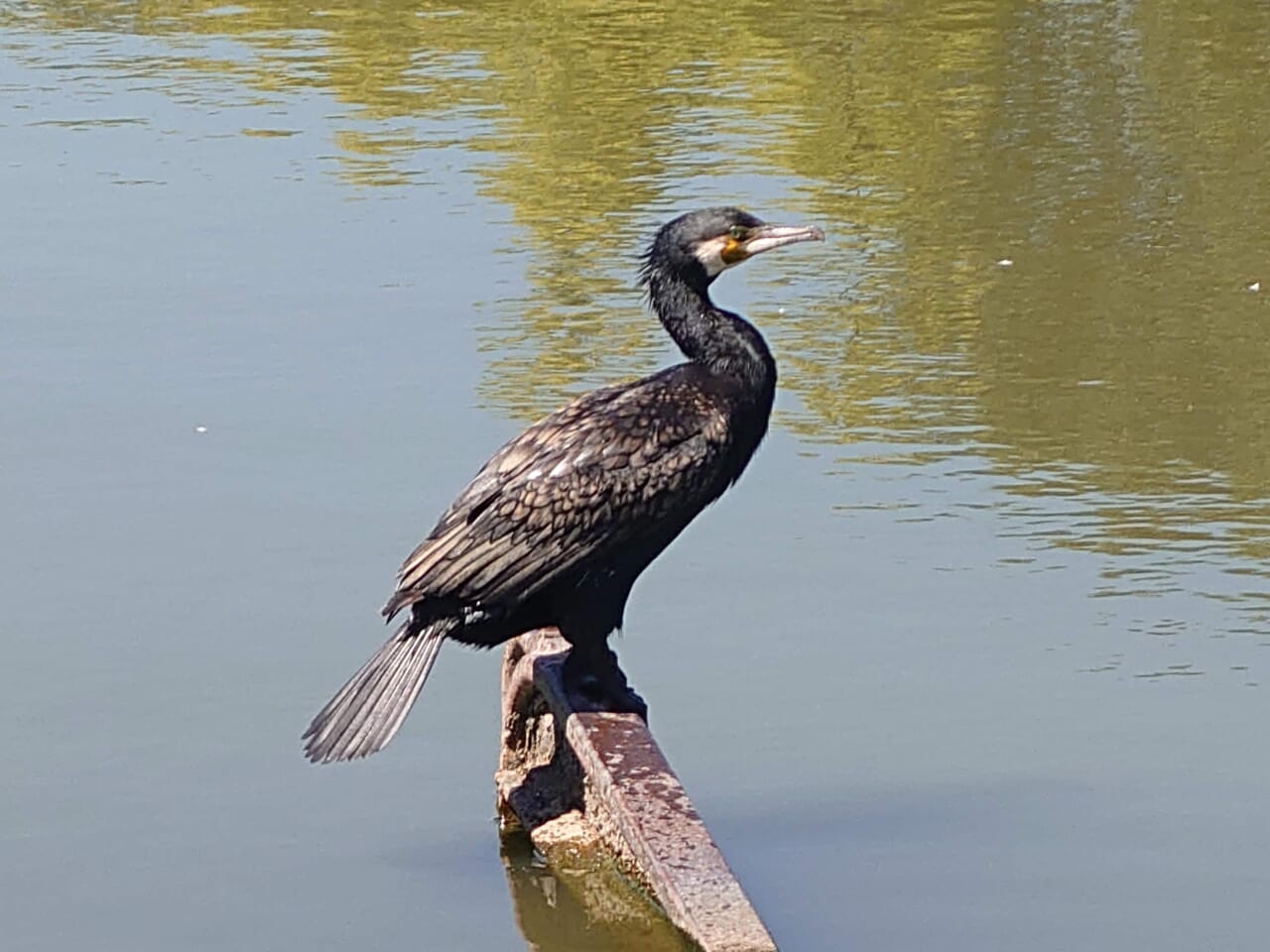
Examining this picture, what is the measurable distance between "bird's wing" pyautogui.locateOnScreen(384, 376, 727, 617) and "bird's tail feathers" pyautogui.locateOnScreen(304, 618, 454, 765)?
8cm

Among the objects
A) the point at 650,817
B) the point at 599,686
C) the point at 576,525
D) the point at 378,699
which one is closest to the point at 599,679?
the point at 599,686

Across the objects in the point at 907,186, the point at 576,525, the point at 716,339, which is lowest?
the point at 907,186

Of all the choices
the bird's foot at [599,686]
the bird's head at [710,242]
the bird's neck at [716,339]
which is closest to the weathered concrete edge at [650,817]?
the bird's foot at [599,686]

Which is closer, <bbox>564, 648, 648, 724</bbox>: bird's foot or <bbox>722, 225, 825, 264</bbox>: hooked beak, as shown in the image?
<bbox>564, 648, 648, 724</bbox>: bird's foot

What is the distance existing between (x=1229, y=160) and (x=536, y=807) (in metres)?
6.17

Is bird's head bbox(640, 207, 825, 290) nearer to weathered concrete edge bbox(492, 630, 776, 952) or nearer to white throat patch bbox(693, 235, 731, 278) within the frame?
white throat patch bbox(693, 235, 731, 278)

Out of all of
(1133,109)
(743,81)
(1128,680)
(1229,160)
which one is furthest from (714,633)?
(743,81)

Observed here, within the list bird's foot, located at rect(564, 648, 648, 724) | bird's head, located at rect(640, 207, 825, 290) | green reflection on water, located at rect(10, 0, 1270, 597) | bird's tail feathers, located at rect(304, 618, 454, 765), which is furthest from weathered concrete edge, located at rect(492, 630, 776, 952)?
green reflection on water, located at rect(10, 0, 1270, 597)

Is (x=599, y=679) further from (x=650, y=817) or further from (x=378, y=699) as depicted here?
(x=650, y=817)

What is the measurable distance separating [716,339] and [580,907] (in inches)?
47.2

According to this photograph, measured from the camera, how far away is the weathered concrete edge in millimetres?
4488

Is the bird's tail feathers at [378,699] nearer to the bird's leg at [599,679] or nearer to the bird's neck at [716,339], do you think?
the bird's leg at [599,679]

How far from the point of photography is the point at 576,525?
543 cm

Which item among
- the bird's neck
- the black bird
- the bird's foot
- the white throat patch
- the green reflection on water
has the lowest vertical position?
the green reflection on water
